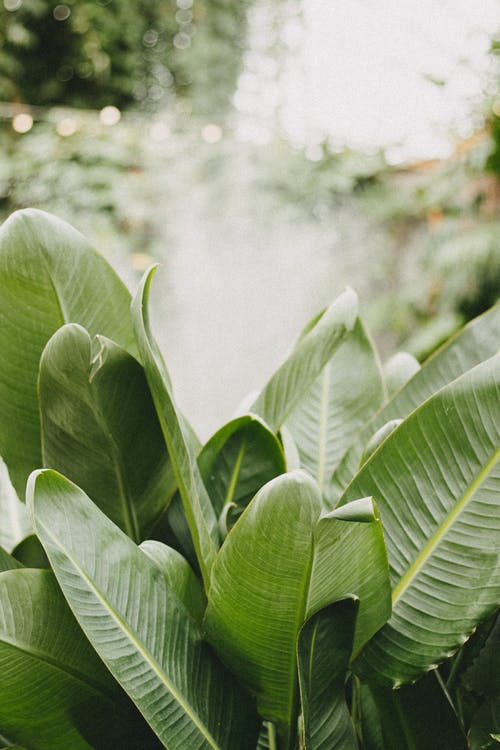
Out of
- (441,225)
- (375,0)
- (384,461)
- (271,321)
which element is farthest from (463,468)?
(375,0)

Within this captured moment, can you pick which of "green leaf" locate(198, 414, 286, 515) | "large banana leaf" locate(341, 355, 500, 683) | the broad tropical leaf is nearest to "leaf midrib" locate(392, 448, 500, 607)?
"large banana leaf" locate(341, 355, 500, 683)

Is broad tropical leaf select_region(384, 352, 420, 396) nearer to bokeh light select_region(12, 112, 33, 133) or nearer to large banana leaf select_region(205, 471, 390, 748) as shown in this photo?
→ large banana leaf select_region(205, 471, 390, 748)

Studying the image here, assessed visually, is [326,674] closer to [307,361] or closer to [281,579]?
[281,579]

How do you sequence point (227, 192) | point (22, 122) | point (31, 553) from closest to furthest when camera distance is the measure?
point (31, 553)
point (22, 122)
point (227, 192)

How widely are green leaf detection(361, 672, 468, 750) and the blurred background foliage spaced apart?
2.60 m

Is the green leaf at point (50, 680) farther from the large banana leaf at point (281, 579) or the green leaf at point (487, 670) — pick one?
the green leaf at point (487, 670)

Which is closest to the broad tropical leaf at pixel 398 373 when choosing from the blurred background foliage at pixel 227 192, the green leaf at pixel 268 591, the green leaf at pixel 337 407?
the green leaf at pixel 337 407

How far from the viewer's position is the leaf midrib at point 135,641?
354 millimetres

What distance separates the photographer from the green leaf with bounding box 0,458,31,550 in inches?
22.2

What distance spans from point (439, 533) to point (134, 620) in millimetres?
175

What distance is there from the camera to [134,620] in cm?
37

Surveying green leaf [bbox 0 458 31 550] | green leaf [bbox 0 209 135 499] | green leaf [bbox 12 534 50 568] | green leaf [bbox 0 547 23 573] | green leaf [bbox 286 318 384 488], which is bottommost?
green leaf [bbox 0 458 31 550]

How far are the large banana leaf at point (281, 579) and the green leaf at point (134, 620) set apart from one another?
0.02 m

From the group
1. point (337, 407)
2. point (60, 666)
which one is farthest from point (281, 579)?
point (337, 407)
